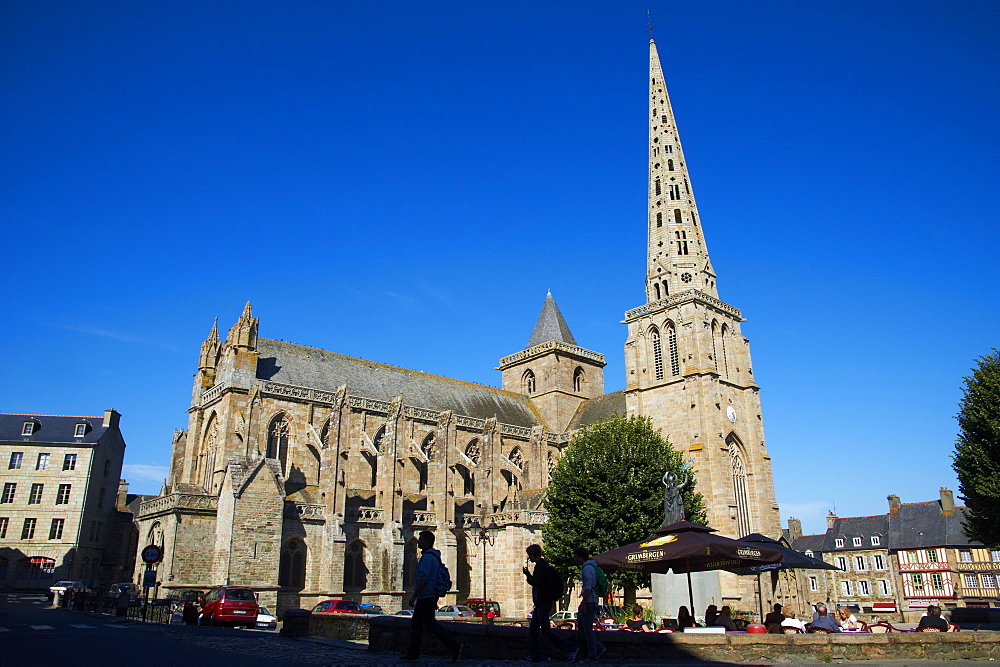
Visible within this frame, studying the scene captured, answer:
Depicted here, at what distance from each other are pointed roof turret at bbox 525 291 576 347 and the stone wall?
44858 mm

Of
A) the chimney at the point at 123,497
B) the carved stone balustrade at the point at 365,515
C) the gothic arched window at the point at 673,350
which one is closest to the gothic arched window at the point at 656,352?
the gothic arched window at the point at 673,350

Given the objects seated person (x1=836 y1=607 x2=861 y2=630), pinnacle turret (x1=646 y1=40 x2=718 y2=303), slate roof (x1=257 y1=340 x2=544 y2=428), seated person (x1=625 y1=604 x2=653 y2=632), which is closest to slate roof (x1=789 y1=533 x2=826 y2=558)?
slate roof (x1=257 y1=340 x2=544 y2=428)

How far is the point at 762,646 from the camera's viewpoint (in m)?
10.9

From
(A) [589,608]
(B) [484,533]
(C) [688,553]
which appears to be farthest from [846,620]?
(B) [484,533]

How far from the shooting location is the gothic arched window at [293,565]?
3197 cm

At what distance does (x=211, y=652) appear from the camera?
11.7 metres

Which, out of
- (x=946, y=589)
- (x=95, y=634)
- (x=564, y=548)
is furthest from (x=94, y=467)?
(x=946, y=589)

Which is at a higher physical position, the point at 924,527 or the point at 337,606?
the point at 924,527

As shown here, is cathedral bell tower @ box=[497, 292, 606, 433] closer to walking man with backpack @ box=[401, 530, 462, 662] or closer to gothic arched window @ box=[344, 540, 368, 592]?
gothic arched window @ box=[344, 540, 368, 592]

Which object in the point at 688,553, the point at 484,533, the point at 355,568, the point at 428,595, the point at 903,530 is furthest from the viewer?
the point at 903,530

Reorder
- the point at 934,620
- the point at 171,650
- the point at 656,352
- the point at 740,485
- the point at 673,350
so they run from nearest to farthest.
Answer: the point at 171,650
the point at 934,620
the point at 740,485
the point at 673,350
the point at 656,352

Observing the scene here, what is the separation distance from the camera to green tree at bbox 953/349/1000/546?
23.8 meters

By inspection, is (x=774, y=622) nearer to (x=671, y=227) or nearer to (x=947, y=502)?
(x=671, y=227)

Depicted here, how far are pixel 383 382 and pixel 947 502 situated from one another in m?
43.2
